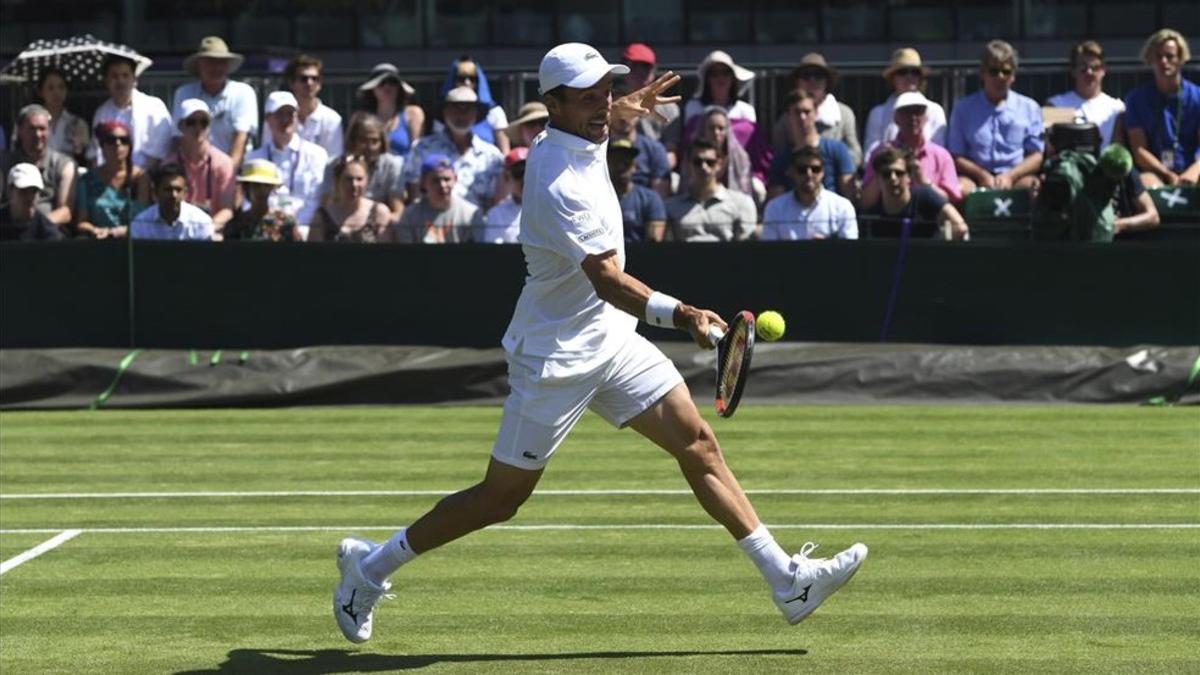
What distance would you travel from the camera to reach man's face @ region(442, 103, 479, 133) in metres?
16.8

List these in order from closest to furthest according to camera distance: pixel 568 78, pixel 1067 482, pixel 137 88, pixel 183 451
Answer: pixel 568 78 < pixel 1067 482 < pixel 183 451 < pixel 137 88

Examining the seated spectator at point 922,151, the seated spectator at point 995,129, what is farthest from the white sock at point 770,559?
the seated spectator at point 995,129

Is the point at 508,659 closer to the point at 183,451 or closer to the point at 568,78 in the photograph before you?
the point at 568,78

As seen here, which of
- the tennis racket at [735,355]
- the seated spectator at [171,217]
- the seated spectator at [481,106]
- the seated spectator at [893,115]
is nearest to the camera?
the tennis racket at [735,355]

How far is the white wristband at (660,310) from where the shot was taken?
7293 mm

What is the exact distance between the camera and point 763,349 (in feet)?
51.1

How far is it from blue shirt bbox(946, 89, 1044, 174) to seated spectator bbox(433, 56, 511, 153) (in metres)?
3.47

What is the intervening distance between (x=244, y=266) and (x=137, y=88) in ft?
10.5

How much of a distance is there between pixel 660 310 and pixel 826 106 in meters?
10.2

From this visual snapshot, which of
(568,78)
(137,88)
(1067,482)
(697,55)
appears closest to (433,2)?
(697,55)

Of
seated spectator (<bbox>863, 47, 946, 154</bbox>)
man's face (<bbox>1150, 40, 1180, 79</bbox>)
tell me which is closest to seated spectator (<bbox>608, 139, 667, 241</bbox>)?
seated spectator (<bbox>863, 47, 946, 154</bbox>)

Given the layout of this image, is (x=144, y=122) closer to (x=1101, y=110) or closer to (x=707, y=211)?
(x=707, y=211)

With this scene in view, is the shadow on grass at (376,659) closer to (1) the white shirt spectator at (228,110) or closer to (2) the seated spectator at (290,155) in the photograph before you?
(2) the seated spectator at (290,155)

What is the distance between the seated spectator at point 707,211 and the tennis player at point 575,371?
8109 mm
